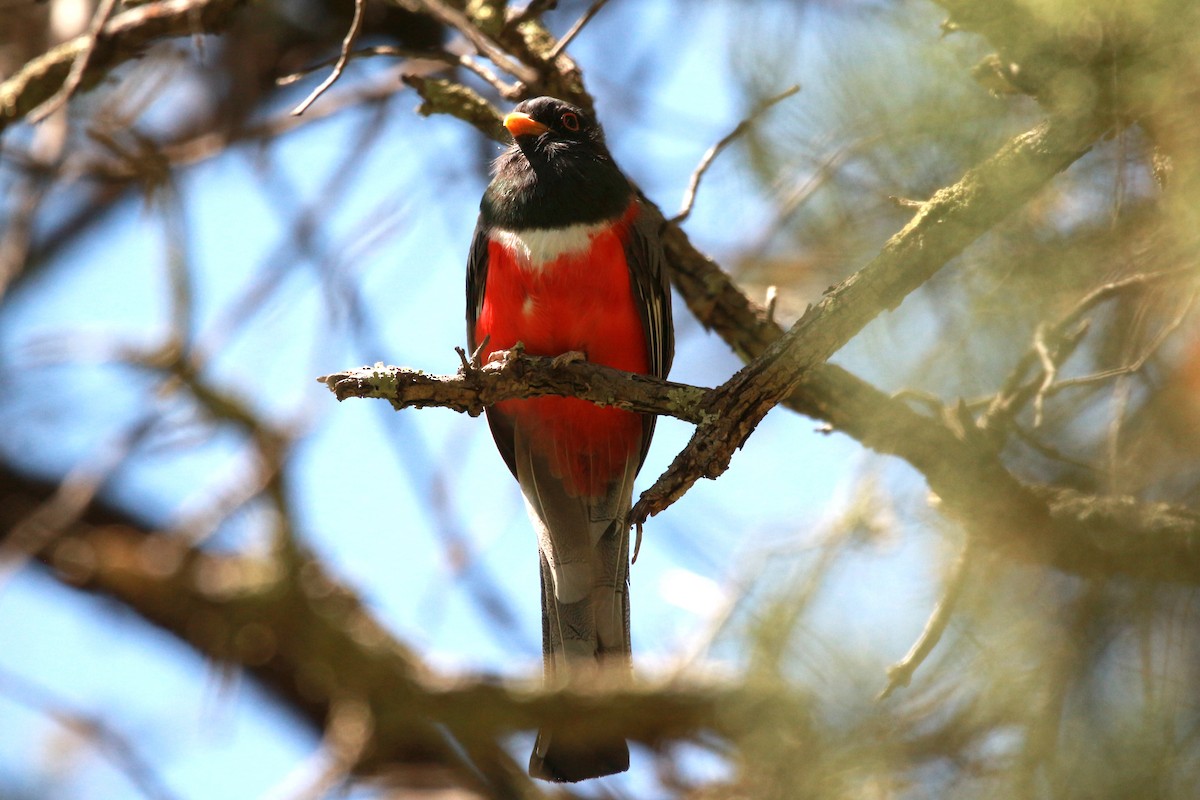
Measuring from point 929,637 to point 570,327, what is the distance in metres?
1.94

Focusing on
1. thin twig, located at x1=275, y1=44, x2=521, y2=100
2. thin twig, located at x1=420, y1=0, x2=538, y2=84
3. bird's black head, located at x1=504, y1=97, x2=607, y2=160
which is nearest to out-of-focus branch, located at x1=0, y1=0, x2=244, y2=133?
thin twig, located at x1=275, y1=44, x2=521, y2=100

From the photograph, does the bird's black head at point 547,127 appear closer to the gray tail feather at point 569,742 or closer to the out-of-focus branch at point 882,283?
the gray tail feather at point 569,742

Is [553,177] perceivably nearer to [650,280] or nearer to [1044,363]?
[650,280]

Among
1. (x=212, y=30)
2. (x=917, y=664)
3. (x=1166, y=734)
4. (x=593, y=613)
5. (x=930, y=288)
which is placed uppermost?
(x=212, y=30)

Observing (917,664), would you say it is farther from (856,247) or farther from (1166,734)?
(856,247)

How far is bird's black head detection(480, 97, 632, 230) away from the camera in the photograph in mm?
4297

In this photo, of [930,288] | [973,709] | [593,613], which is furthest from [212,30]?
[973,709]

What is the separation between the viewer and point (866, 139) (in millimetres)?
2809

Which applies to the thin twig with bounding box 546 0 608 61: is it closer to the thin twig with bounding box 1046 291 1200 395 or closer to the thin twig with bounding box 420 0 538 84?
the thin twig with bounding box 420 0 538 84

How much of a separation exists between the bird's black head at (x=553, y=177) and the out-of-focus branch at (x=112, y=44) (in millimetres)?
1279

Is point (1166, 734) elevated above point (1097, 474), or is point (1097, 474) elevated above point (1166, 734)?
point (1097, 474)

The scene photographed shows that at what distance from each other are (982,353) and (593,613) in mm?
1908

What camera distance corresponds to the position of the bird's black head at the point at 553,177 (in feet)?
14.1

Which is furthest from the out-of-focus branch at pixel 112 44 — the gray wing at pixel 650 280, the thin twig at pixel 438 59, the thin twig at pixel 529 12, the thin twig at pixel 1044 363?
the thin twig at pixel 1044 363
